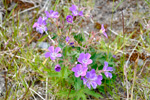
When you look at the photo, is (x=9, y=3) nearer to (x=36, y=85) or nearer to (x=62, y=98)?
(x=36, y=85)

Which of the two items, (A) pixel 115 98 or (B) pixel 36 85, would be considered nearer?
(A) pixel 115 98

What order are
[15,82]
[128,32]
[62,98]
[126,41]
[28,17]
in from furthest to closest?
1. [28,17]
2. [128,32]
3. [126,41]
4. [15,82]
5. [62,98]

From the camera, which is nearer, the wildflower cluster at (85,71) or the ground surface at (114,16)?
the wildflower cluster at (85,71)

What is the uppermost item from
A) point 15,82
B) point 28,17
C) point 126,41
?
point 28,17

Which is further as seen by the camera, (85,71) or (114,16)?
(114,16)

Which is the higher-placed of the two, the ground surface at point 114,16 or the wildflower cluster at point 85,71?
the ground surface at point 114,16

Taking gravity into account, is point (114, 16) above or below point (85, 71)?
above

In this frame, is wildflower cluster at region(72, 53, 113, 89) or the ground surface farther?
the ground surface

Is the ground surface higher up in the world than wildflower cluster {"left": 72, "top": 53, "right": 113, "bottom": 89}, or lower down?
higher up

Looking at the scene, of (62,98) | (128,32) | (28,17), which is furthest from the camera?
(28,17)

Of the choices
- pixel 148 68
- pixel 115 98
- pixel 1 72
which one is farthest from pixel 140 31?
pixel 1 72

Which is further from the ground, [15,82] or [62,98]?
[15,82]
